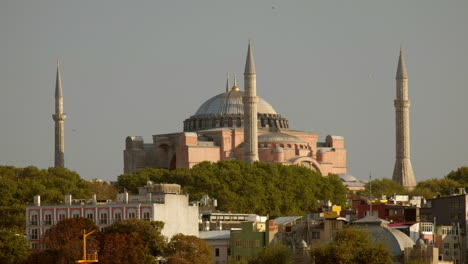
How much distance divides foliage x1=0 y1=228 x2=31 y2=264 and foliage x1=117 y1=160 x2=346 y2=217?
38512 millimetres

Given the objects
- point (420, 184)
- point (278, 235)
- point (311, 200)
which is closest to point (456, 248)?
point (278, 235)

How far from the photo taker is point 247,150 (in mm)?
153000

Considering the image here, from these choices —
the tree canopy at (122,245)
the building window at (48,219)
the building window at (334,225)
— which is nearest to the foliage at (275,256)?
the tree canopy at (122,245)

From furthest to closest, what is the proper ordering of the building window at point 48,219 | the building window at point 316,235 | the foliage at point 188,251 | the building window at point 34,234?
1. the building window at point 48,219
2. the building window at point 34,234
3. the building window at point 316,235
4. the foliage at point 188,251

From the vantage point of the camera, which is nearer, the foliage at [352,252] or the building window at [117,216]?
the foliage at [352,252]

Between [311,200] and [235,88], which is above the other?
[235,88]

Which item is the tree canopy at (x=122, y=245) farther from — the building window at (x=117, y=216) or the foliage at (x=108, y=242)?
the building window at (x=117, y=216)

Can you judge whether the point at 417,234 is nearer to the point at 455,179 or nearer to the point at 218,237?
the point at 218,237

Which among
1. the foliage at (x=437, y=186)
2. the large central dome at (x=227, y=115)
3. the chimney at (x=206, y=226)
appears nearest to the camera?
the chimney at (x=206, y=226)

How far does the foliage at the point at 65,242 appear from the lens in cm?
7819

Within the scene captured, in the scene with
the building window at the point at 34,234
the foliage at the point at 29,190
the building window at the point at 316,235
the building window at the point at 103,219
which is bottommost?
the building window at the point at 316,235

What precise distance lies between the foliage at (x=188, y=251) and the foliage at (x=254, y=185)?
38.7 meters

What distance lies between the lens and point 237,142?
16088 cm

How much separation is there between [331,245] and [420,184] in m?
75.1
